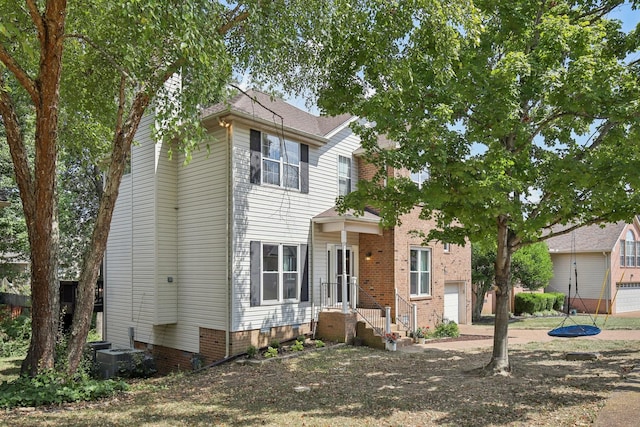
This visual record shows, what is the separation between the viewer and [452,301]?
2072 cm

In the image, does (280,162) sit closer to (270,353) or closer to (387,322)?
(270,353)

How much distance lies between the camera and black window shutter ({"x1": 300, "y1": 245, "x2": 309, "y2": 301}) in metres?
14.8

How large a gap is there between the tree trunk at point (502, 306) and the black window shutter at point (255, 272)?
6.28 m

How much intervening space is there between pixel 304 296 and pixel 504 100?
8.55 metres

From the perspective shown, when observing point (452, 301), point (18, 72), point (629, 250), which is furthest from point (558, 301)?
point (18, 72)

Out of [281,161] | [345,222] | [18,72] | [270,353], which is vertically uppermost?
[18,72]

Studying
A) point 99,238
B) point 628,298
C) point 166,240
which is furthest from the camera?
point 628,298

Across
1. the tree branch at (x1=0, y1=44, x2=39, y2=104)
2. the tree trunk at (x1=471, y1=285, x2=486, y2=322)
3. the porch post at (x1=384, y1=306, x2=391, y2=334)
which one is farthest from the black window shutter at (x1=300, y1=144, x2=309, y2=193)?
the tree trunk at (x1=471, y1=285, x2=486, y2=322)

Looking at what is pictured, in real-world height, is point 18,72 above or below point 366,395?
above

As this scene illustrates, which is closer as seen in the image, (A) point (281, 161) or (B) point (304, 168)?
(A) point (281, 161)

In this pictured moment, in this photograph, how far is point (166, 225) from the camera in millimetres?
14703

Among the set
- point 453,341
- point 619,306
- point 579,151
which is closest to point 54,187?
point 579,151

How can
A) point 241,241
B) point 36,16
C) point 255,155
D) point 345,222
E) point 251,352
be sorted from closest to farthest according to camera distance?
point 36,16 → point 251,352 → point 241,241 → point 255,155 → point 345,222

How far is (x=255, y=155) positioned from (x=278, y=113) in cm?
268
